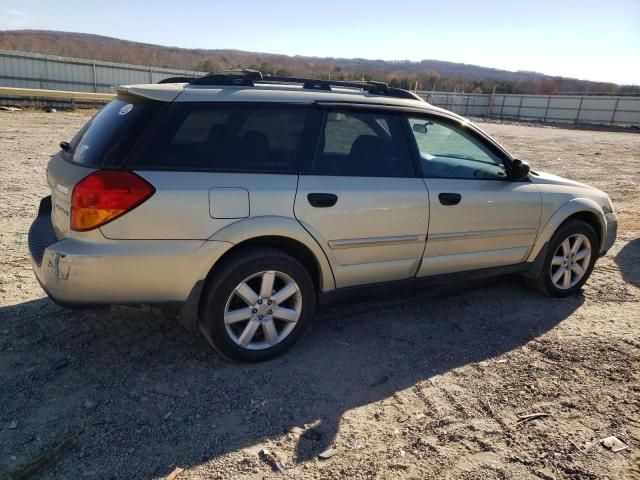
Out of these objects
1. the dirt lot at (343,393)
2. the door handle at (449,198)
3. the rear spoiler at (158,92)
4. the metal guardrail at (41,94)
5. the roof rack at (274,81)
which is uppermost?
the roof rack at (274,81)

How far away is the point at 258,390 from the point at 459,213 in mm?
2035

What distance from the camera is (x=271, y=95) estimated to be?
3.25 meters

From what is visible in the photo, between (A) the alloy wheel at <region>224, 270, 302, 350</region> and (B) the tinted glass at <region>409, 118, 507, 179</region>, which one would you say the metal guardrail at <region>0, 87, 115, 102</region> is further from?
(A) the alloy wheel at <region>224, 270, 302, 350</region>

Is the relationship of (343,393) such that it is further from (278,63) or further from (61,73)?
(278,63)

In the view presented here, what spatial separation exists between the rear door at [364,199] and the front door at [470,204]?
158 millimetres

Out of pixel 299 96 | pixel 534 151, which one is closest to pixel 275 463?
pixel 299 96

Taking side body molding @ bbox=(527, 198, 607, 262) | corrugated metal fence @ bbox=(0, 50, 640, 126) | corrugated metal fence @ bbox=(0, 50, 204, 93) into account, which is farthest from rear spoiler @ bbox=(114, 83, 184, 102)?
corrugated metal fence @ bbox=(0, 50, 204, 93)

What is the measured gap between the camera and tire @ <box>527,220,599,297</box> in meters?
4.49

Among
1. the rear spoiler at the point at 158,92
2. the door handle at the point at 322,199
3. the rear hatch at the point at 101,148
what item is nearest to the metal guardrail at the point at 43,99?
the rear hatch at the point at 101,148

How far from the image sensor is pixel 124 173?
2736 millimetres

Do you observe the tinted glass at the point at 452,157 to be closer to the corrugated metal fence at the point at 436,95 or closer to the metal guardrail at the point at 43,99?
the corrugated metal fence at the point at 436,95

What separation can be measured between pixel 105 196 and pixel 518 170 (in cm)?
319

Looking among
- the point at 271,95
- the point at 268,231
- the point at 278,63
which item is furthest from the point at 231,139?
the point at 278,63

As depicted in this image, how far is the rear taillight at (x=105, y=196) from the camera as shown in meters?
2.69
